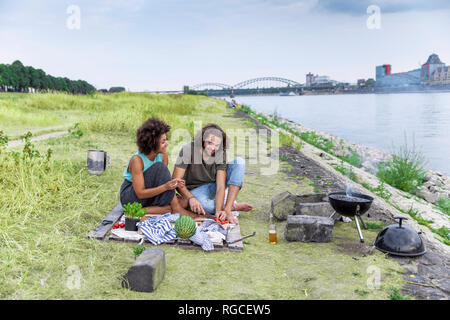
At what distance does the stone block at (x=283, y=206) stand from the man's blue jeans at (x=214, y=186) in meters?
0.51

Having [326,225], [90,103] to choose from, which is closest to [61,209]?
[326,225]

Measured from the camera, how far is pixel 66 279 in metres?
2.85

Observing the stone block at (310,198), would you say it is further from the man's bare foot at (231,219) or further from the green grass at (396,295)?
the green grass at (396,295)

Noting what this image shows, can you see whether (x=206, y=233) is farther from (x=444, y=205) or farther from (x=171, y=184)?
(x=444, y=205)

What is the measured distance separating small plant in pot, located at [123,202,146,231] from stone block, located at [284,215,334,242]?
1.48 meters

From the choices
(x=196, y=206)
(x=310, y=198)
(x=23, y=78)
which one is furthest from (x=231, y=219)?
(x=23, y=78)

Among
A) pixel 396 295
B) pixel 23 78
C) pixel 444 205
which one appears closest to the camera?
pixel 396 295

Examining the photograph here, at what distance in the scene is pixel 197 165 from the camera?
4.47m

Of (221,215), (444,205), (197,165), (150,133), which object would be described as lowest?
(444,205)

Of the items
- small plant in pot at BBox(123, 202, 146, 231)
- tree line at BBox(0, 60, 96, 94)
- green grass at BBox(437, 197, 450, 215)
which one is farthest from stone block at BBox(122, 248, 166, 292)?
tree line at BBox(0, 60, 96, 94)

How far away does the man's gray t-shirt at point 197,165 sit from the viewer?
4324 mm

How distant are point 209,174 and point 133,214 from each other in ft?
3.61

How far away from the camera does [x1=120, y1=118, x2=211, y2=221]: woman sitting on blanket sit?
4.01 meters

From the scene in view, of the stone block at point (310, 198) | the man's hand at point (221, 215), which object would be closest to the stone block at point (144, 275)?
the man's hand at point (221, 215)
